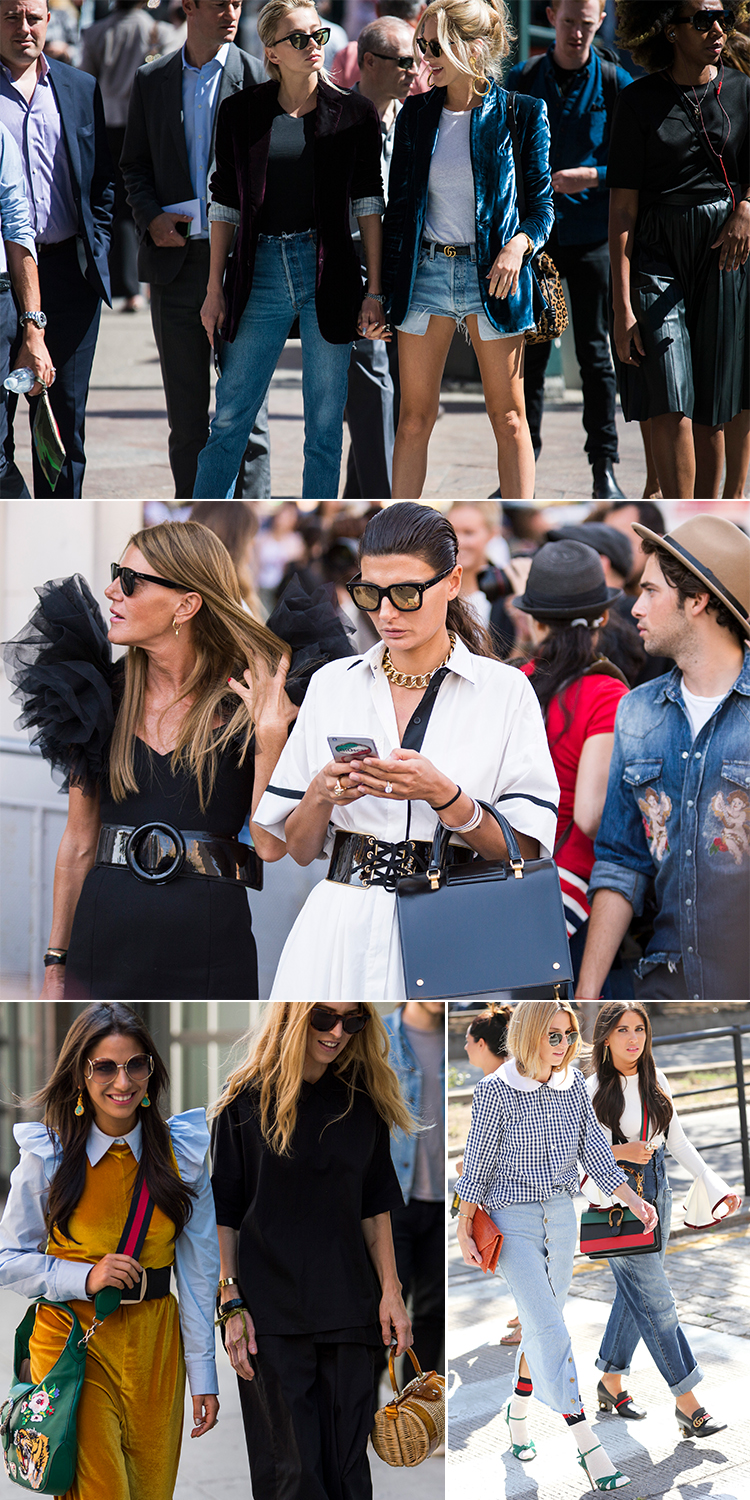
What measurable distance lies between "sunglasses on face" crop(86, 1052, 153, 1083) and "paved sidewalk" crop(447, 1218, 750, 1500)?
85cm

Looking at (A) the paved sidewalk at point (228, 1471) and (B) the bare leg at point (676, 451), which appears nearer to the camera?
(A) the paved sidewalk at point (228, 1471)

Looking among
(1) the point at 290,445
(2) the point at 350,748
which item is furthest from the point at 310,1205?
(1) the point at 290,445

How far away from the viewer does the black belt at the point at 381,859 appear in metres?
3.26

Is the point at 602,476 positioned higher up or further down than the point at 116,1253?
higher up

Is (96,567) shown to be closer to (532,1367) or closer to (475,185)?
(475,185)

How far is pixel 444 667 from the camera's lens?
10.8 feet

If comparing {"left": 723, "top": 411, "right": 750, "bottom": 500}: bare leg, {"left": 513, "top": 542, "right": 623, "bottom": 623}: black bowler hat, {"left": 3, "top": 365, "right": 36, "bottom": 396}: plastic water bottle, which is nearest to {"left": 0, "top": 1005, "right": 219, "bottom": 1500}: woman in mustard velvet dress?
{"left": 513, "top": 542, "right": 623, "bottom": 623}: black bowler hat

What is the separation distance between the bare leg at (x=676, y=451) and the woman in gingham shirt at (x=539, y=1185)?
1596 mm

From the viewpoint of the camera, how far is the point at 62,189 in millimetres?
4098

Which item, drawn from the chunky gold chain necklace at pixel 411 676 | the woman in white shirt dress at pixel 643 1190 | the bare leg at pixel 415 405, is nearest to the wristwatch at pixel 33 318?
the bare leg at pixel 415 405

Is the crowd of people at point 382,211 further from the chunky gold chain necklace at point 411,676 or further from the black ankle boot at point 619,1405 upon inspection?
the black ankle boot at point 619,1405

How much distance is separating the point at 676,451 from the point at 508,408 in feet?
1.80

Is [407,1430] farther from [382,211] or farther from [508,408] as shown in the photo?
[382,211]

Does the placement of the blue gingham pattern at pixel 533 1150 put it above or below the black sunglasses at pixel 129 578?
below
